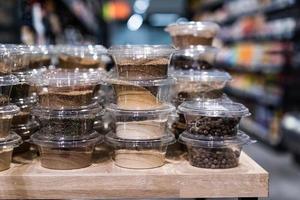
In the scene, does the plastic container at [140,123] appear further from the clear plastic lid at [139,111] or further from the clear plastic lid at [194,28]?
the clear plastic lid at [194,28]

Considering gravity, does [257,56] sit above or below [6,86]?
below

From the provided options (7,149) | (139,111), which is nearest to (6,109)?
(7,149)

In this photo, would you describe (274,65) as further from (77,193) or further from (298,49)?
(77,193)

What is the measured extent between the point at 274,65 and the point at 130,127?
17.5 feet

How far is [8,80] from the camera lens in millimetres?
1317

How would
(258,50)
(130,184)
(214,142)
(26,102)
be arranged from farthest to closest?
1. (258,50)
2. (26,102)
3. (214,142)
4. (130,184)

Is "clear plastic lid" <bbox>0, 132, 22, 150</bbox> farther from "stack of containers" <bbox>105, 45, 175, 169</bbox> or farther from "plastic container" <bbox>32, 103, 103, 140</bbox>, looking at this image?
"stack of containers" <bbox>105, 45, 175, 169</bbox>

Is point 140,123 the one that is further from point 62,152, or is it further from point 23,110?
point 23,110

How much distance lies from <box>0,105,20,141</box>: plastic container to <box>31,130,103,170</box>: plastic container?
3.4 inches

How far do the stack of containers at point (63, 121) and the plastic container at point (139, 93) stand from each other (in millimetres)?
90

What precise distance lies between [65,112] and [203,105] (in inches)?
Answer: 16.9

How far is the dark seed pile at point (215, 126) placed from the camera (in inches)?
53.5

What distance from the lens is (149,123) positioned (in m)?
1.36

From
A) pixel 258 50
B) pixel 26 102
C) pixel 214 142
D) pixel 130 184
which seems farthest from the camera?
pixel 258 50
